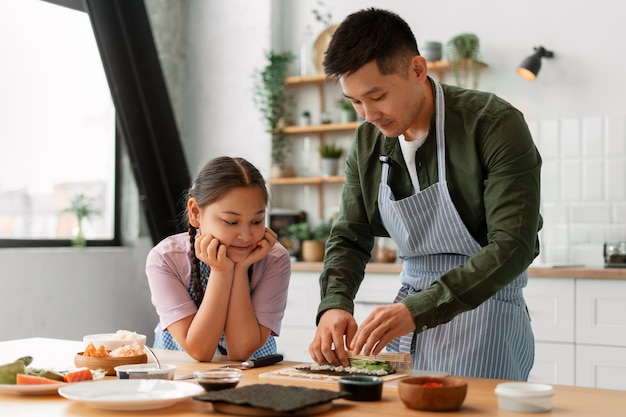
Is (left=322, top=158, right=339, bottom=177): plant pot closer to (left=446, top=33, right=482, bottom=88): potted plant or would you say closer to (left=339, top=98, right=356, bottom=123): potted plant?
(left=339, top=98, right=356, bottom=123): potted plant

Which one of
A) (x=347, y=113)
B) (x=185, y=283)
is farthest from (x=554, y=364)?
(x=185, y=283)

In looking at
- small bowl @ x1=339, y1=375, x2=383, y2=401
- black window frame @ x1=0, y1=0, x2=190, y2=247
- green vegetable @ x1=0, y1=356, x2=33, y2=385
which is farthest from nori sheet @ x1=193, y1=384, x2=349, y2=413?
A: black window frame @ x1=0, y1=0, x2=190, y2=247

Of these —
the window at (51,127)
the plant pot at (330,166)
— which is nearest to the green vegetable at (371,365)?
the window at (51,127)

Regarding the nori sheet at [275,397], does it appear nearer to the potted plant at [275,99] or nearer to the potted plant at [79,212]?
the potted plant at [79,212]

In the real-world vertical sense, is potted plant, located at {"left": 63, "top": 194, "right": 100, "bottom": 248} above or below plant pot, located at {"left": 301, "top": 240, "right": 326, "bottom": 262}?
above

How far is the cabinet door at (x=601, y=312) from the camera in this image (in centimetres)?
375

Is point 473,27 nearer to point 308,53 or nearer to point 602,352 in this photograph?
point 308,53

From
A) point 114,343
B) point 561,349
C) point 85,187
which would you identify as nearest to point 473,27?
point 561,349

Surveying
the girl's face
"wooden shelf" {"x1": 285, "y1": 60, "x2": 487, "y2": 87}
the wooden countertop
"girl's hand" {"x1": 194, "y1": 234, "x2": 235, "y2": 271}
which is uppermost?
"wooden shelf" {"x1": 285, "y1": 60, "x2": 487, "y2": 87}

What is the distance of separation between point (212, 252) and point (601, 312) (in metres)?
2.28

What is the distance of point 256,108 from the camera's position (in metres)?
5.22

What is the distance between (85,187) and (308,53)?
159cm

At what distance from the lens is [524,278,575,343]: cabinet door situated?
3.85 metres

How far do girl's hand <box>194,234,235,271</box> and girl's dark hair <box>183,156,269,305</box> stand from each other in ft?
0.42
